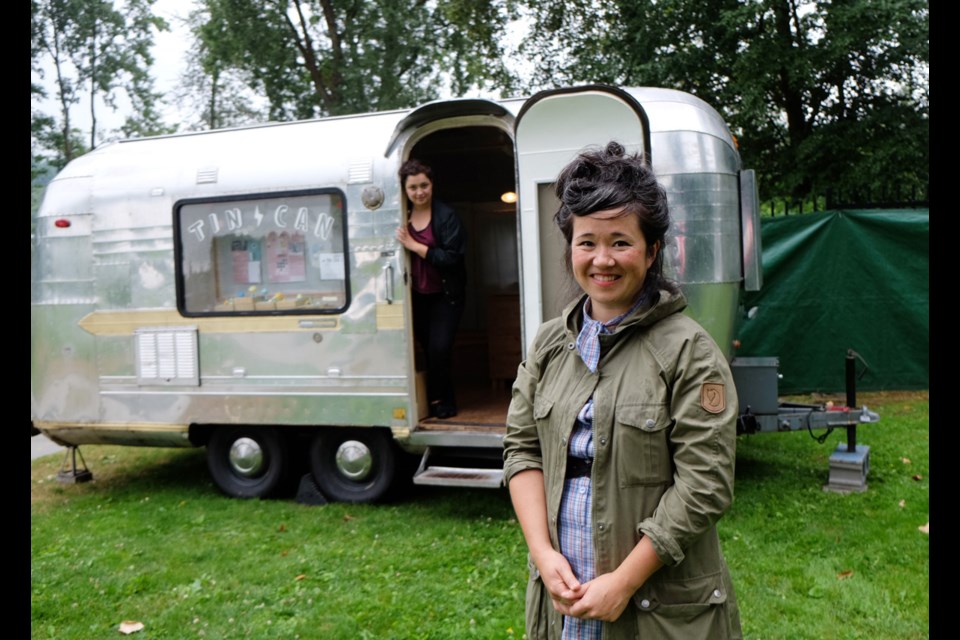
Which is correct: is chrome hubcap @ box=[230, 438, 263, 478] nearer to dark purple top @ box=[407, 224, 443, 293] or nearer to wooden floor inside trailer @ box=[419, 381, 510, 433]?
wooden floor inside trailer @ box=[419, 381, 510, 433]

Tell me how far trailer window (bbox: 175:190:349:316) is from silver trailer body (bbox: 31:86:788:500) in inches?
0.6

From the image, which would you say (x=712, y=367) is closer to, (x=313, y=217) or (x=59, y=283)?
(x=313, y=217)

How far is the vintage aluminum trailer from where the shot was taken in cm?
549

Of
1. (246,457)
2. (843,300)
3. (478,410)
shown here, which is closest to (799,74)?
(843,300)

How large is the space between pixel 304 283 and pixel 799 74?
7.01 metres

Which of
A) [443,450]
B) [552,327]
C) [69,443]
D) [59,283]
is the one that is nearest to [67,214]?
[59,283]

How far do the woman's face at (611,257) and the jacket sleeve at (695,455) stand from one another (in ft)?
0.77

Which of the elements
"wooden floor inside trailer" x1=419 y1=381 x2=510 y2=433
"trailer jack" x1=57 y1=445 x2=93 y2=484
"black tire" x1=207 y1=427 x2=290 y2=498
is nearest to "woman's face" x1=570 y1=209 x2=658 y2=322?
"wooden floor inside trailer" x1=419 y1=381 x2=510 y2=433

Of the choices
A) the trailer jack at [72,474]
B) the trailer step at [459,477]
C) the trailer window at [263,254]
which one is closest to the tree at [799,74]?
the trailer window at [263,254]

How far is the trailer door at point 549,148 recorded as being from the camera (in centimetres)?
523

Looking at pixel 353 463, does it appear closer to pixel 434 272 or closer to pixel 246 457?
pixel 246 457

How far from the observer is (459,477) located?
570 centimetres

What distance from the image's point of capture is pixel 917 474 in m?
6.31

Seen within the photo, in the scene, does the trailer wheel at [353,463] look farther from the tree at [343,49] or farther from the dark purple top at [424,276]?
the tree at [343,49]
